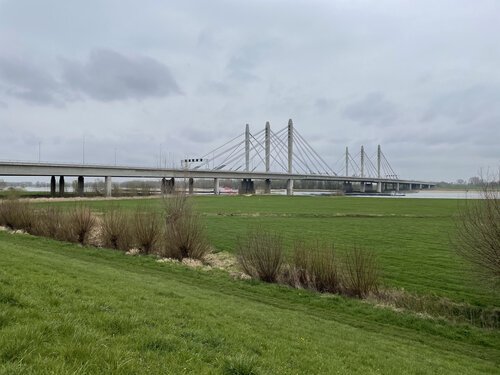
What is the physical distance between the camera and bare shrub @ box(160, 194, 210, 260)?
81.4 feet

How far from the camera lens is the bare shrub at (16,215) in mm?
33231

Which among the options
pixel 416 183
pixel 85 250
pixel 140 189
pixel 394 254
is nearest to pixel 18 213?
pixel 85 250

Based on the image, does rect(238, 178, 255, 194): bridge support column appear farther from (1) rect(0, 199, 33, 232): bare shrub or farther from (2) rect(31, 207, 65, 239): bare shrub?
(2) rect(31, 207, 65, 239): bare shrub

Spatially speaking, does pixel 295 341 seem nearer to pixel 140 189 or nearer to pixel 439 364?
Answer: pixel 439 364

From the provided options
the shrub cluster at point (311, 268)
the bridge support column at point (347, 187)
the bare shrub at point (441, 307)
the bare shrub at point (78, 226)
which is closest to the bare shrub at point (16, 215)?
the bare shrub at point (78, 226)

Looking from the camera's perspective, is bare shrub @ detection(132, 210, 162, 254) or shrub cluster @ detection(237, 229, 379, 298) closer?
shrub cluster @ detection(237, 229, 379, 298)

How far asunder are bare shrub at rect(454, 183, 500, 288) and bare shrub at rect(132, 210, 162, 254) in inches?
674

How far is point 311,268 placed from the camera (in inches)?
745

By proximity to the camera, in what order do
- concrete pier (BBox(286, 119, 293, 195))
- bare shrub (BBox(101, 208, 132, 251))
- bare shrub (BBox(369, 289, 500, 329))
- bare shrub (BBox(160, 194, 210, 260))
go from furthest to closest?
concrete pier (BBox(286, 119, 293, 195)) < bare shrub (BBox(101, 208, 132, 251)) < bare shrub (BBox(160, 194, 210, 260)) < bare shrub (BBox(369, 289, 500, 329))

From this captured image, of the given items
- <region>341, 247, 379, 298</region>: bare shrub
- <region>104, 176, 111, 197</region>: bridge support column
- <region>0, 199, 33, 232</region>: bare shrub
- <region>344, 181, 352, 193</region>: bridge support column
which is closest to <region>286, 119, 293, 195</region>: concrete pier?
<region>344, 181, 352, 193</region>: bridge support column

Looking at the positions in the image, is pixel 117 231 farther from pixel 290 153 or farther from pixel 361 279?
pixel 290 153

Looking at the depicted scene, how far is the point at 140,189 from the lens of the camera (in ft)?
415

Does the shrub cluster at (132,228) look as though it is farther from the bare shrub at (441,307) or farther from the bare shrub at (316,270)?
the bare shrub at (441,307)

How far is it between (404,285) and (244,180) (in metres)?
135
